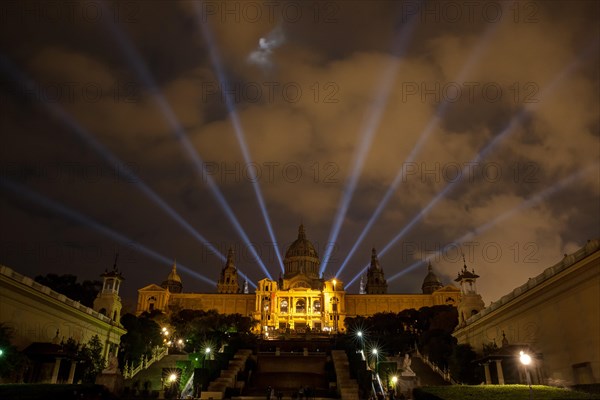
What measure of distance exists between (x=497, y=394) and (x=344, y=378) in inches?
617

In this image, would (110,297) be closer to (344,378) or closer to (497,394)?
(344,378)

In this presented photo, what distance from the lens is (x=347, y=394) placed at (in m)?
35.4

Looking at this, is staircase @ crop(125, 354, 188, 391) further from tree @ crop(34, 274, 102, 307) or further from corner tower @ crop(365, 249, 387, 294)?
corner tower @ crop(365, 249, 387, 294)

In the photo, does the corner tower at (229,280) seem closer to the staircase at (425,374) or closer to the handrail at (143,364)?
the handrail at (143,364)

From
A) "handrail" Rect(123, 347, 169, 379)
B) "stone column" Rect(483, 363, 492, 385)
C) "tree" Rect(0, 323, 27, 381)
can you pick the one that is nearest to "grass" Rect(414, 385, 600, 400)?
"stone column" Rect(483, 363, 492, 385)

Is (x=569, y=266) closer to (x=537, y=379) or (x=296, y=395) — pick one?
(x=537, y=379)

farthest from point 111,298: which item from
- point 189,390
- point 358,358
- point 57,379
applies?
point 358,358

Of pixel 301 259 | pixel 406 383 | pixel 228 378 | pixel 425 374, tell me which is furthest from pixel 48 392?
pixel 301 259

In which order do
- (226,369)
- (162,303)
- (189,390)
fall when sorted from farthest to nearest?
(162,303)
(226,369)
(189,390)

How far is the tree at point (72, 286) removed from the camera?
7844 centimetres

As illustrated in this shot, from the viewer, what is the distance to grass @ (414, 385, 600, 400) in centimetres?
2269

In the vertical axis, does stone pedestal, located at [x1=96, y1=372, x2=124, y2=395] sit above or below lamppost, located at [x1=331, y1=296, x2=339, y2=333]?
below

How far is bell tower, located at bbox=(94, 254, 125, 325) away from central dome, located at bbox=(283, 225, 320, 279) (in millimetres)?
81277

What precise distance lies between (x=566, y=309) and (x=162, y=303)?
106 metres
